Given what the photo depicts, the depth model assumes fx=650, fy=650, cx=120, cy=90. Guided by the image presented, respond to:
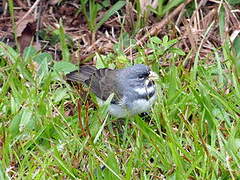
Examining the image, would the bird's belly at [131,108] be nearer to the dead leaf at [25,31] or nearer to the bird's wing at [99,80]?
the bird's wing at [99,80]

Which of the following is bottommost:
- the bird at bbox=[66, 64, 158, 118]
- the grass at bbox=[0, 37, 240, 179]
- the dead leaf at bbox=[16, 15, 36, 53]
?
the grass at bbox=[0, 37, 240, 179]

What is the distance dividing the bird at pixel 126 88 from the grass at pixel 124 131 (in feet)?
0.37

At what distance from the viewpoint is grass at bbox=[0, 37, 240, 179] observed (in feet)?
16.5

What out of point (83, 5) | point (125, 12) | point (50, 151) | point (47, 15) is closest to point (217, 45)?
point (125, 12)

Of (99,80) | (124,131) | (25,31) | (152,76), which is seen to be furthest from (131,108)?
(25,31)

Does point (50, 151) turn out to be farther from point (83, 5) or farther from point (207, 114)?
point (83, 5)

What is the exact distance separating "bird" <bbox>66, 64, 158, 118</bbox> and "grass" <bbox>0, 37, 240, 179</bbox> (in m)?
0.11

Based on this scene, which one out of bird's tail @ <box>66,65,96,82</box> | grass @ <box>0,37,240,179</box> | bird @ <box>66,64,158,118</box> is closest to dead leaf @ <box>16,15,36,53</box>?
grass @ <box>0,37,240,179</box>

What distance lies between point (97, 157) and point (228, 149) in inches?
41.3

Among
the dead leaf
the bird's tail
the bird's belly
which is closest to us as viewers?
the bird's belly

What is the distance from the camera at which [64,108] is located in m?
6.17

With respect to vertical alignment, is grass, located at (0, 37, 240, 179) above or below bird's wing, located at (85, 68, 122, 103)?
below

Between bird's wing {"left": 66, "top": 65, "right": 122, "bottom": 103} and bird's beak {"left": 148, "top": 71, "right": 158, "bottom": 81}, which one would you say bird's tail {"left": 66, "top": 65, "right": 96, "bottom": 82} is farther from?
bird's beak {"left": 148, "top": 71, "right": 158, "bottom": 81}

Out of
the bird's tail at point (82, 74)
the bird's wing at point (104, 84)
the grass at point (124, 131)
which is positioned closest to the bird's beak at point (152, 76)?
the grass at point (124, 131)
